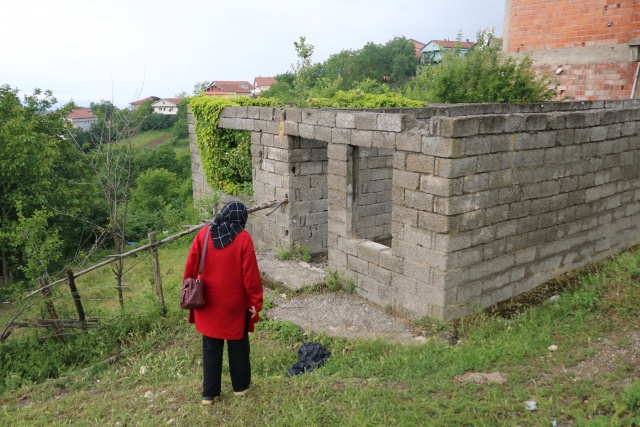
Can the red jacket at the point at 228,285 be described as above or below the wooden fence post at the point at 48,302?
above

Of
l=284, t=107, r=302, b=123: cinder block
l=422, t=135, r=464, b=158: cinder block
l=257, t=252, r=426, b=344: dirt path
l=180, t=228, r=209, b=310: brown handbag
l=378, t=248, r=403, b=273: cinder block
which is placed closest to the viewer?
l=180, t=228, r=209, b=310: brown handbag

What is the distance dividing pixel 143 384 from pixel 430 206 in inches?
149

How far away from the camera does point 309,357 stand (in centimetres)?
548

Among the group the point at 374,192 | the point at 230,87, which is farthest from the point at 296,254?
the point at 230,87

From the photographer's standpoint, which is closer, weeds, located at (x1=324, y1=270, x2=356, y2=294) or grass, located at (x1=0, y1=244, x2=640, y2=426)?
grass, located at (x1=0, y1=244, x2=640, y2=426)

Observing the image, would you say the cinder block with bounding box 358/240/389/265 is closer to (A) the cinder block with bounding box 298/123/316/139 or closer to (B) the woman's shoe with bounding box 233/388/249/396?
(A) the cinder block with bounding box 298/123/316/139

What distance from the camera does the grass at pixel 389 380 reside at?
4062mm

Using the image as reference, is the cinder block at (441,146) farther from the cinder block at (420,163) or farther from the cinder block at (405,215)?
the cinder block at (405,215)

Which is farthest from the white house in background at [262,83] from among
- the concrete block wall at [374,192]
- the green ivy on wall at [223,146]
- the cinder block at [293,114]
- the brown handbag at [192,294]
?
the brown handbag at [192,294]

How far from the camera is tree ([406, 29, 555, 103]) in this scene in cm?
1412

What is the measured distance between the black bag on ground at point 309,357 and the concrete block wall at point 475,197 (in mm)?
1440

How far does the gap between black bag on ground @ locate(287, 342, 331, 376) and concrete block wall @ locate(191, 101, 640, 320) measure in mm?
1440

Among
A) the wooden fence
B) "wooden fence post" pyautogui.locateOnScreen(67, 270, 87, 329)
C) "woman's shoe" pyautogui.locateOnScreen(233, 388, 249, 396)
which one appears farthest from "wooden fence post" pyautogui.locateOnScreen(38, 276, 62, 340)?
"woman's shoe" pyautogui.locateOnScreen(233, 388, 249, 396)

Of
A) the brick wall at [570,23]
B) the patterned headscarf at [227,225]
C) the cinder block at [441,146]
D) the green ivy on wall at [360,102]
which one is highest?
the brick wall at [570,23]
